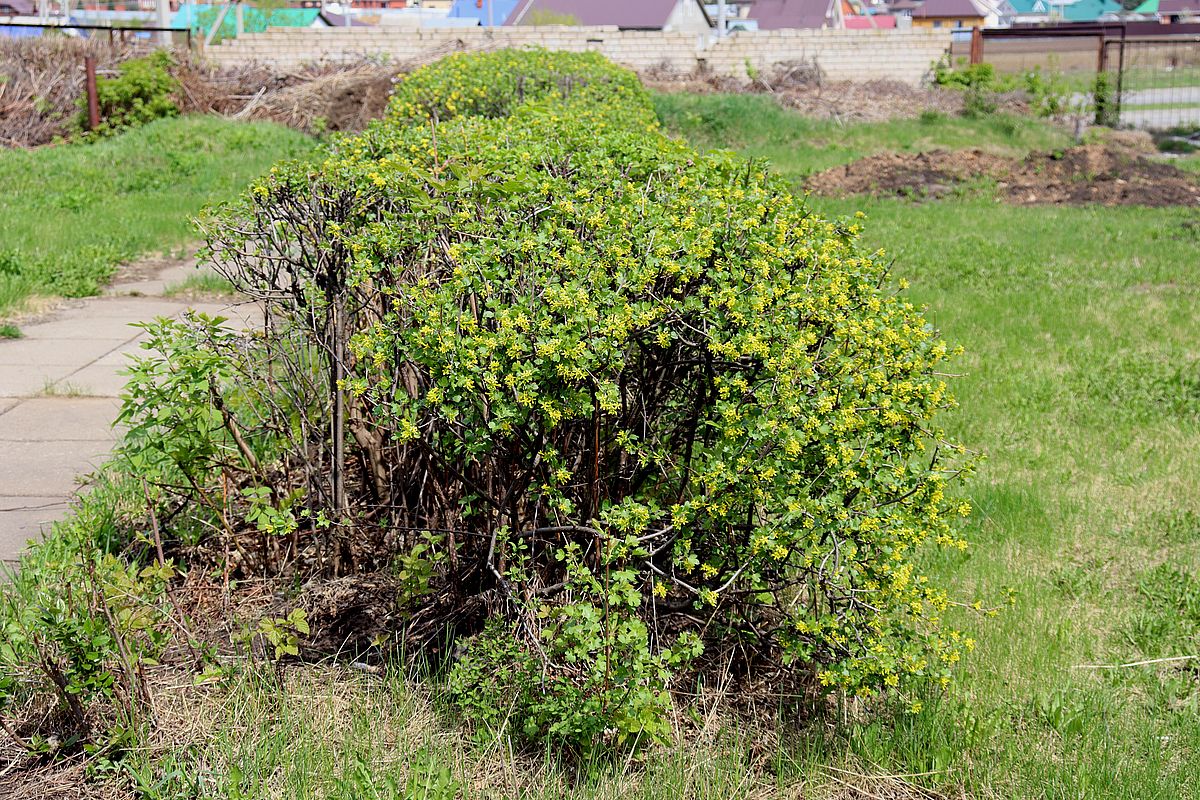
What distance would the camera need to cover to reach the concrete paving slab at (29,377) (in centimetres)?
643

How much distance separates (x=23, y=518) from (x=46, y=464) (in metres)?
0.70

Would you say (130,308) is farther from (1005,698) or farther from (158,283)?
(1005,698)

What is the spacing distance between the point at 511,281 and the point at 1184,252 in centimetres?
954

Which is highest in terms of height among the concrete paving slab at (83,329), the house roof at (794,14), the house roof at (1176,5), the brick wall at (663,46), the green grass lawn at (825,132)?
the house roof at (1176,5)

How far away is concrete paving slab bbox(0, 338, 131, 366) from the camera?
23.4 feet

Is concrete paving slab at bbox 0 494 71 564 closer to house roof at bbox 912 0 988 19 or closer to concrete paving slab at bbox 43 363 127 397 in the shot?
concrete paving slab at bbox 43 363 127 397

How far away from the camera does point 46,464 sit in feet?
17.2

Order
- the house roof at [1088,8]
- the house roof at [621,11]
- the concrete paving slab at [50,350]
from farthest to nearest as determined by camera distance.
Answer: the house roof at [1088,8], the house roof at [621,11], the concrete paving slab at [50,350]

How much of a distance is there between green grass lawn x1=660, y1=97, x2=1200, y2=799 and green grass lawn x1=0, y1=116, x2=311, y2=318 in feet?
13.6

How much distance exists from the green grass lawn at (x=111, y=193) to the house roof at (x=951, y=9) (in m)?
97.7

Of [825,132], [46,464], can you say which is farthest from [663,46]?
[46,464]

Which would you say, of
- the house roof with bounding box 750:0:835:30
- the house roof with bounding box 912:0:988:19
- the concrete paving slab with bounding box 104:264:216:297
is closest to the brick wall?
the concrete paving slab with bounding box 104:264:216:297

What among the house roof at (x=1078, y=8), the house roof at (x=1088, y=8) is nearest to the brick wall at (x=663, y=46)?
the house roof at (x=1078, y=8)

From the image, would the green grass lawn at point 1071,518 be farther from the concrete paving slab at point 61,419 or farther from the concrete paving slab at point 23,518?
the concrete paving slab at point 61,419
